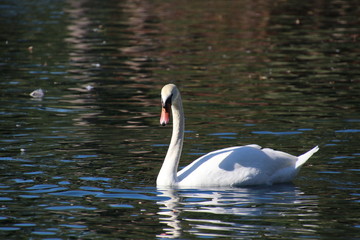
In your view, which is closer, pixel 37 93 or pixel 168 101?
pixel 168 101

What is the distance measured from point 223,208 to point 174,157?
158 centimetres

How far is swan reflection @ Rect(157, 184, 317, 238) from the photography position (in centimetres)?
→ 932

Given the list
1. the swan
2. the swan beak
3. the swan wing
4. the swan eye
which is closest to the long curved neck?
the swan

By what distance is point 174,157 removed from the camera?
1150 cm

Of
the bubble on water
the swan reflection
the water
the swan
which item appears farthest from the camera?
the bubble on water

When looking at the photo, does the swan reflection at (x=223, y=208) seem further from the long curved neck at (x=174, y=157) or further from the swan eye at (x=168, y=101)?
the swan eye at (x=168, y=101)

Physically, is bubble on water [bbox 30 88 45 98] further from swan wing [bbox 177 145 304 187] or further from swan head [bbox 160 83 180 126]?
swan head [bbox 160 83 180 126]

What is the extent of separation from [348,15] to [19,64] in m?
16.3

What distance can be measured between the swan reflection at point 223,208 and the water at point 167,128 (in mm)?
24

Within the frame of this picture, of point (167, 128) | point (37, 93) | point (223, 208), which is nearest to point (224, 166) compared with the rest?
point (223, 208)

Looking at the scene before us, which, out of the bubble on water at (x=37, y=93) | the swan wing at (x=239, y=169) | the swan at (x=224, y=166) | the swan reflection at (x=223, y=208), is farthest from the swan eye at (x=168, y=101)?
the bubble on water at (x=37, y=93)

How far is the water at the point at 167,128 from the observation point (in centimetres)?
977

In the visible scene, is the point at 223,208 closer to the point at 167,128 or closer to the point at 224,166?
the point at 224,166

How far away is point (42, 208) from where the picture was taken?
33.6 feet
